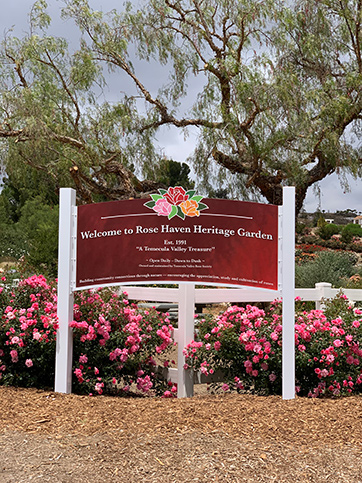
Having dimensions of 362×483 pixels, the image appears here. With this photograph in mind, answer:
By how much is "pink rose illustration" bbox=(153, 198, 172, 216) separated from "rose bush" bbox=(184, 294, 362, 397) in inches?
50.3

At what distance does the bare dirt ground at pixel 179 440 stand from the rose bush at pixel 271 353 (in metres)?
0.37

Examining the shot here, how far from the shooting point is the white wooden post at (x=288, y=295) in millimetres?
4832

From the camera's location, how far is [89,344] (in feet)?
17.5

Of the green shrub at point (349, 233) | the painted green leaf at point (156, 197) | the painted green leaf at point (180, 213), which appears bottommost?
the painted green leaf at point (180, 213)

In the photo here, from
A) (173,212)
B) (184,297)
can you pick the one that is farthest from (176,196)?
(184,297)

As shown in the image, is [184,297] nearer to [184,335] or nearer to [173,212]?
[184,335]

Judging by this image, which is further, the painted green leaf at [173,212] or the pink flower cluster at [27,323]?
the pink flower cluster at [27,323]

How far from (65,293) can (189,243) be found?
4.38 feet

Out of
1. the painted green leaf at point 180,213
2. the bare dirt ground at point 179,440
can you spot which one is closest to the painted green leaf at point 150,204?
the painted green leaf at point 180,213

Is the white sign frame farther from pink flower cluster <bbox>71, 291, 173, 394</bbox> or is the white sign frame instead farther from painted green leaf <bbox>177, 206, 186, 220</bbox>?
painted green leaf <bbox>177, 206, 186, 220</bbox>

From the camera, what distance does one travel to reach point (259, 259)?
16.3 feet

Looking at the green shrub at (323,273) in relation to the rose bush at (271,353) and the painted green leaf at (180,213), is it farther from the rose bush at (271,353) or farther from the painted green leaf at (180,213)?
the painted green leaf at (180,213)

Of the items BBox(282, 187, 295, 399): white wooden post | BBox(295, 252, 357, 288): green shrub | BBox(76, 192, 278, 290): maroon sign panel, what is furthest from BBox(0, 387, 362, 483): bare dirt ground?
BBox(295, 252, 357, 288): green shrub

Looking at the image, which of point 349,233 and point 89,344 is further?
point 349,233
